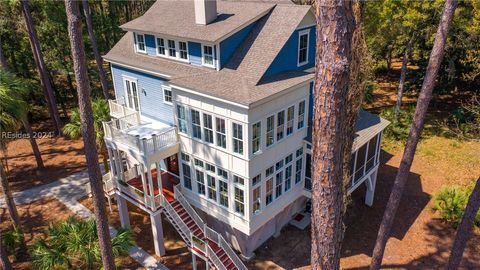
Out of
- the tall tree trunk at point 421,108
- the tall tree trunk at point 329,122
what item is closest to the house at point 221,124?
the tall tree trunk at point 421,108

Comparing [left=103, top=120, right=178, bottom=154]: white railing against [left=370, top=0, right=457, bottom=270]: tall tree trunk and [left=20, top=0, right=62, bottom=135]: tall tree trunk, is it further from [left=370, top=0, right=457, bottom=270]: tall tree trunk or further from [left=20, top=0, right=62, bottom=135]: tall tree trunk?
[left=20, top=0, right=62, bottom=135]: tall tree trunk

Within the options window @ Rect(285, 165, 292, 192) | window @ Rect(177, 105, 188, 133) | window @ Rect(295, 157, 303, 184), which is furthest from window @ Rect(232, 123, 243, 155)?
window @ Rect(295, 157, 303, 184)

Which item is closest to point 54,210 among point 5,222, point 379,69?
point 5,222

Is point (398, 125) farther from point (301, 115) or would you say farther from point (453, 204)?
point (301, 115)

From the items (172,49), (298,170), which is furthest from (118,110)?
(298,170)

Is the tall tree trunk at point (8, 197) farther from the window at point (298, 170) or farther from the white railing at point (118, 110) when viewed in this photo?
the window at point (298, 170)

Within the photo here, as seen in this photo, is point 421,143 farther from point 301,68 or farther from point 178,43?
point 178,43
